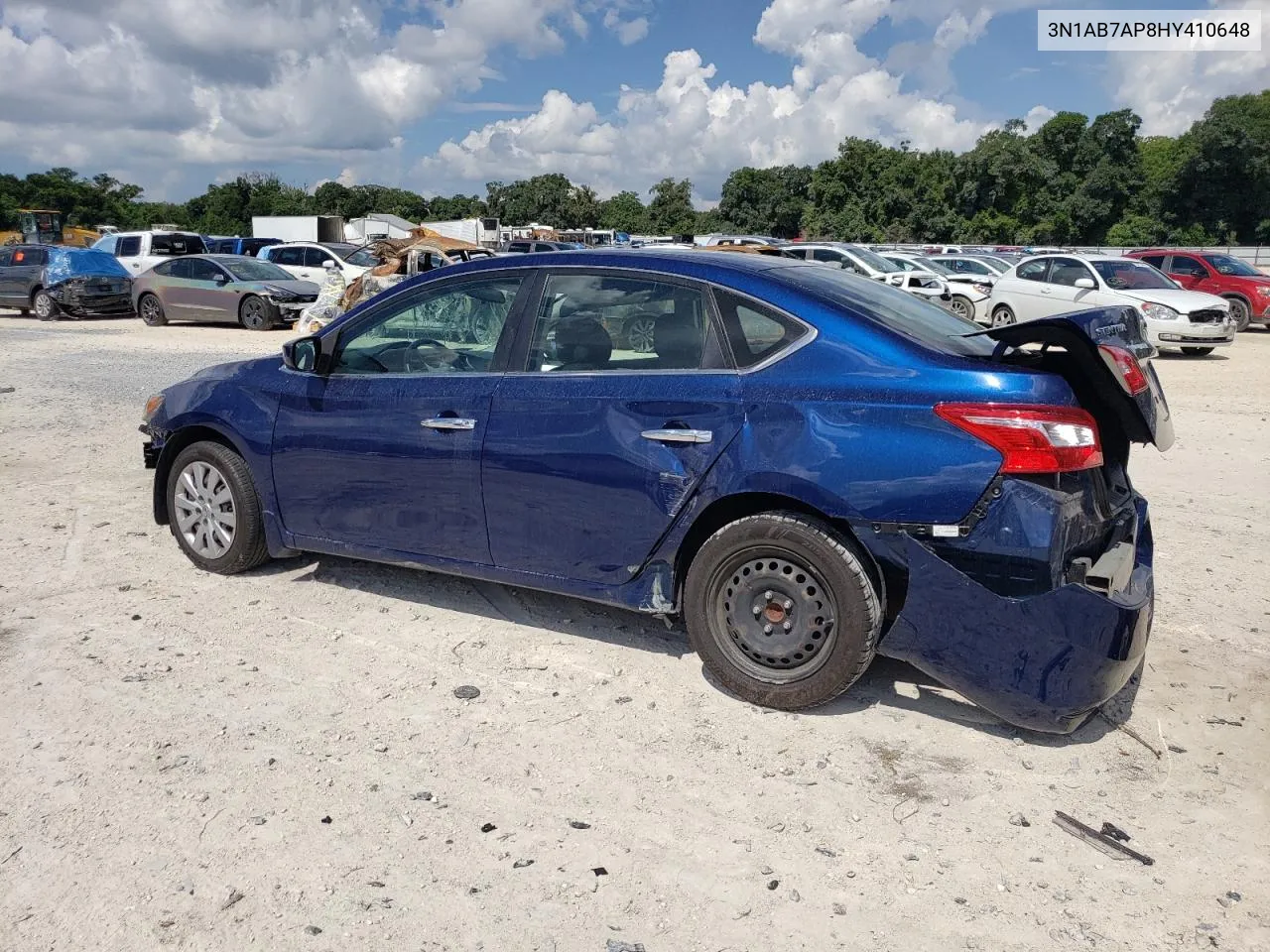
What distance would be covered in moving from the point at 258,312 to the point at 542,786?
19.0 meters

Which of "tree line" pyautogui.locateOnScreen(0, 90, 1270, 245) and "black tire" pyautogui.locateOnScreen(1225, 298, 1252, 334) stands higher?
"tree line" pyautogui.locateOnScreen(0, 90, 1270, 245)

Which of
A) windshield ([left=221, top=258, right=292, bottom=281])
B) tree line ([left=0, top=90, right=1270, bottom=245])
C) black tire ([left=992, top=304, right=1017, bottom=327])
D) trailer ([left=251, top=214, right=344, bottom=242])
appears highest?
tree line ([left=0, top=90, right=1270, bottom=245])

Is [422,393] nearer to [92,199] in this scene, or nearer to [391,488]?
[391,488]

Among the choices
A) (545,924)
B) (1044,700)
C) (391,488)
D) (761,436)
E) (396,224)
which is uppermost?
(396,224)

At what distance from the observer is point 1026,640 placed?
3.48 metres

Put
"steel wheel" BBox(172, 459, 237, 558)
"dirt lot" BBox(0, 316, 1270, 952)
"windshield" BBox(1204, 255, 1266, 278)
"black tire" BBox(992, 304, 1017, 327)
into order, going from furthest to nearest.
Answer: "windshield" BBox(1204, 255, 1266, 278)
"black tire" BBox(992, 304, 1017, 327)
"steel wheel" BBox(172, 459, 237, 558)
"dirt lot" BBox(0, 316, 1270, 952)

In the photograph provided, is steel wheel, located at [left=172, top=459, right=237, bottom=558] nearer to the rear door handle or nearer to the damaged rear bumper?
the rear door handle

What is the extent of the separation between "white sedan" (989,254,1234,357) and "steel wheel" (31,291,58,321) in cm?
2100

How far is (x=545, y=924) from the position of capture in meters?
2.79

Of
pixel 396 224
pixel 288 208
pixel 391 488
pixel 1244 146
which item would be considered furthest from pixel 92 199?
pixel 391 488

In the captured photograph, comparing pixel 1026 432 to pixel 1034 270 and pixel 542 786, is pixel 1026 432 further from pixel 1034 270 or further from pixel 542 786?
pixel 1034 270

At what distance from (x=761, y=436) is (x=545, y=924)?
189 cm

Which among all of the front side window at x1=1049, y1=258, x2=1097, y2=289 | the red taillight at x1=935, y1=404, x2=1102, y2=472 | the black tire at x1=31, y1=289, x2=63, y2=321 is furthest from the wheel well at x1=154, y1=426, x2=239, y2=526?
the black tire at x1=31, y1=289, x2=63, y2=321

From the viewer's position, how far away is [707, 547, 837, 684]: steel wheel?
3816mm
